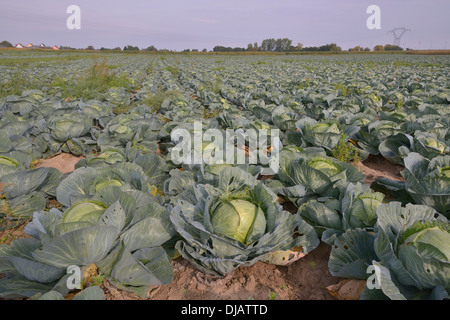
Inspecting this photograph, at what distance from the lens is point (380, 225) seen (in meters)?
2.04

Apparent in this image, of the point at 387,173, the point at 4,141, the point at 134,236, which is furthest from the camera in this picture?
the point at 387,173

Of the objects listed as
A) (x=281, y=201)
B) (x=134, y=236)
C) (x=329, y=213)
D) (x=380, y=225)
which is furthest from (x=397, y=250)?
(x=134, y=236)

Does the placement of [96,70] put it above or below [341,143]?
above

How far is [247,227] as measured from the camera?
234cm

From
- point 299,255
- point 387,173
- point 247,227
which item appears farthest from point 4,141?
point 387,173

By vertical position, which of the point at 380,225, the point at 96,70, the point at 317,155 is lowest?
the point at 380,225

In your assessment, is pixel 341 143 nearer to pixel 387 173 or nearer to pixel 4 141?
pixel 387 173

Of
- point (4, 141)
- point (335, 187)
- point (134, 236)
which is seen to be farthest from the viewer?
point (4, 141)

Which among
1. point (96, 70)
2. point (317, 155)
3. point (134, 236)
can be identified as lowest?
point (134, 236)

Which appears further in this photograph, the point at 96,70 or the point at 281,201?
the point at 96,70

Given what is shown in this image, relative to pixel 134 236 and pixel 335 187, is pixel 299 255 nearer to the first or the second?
pixel 335 187

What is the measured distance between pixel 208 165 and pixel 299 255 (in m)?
1.54

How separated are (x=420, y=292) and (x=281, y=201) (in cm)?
176

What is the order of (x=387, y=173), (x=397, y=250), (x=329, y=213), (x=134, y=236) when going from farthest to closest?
(x=387, y=173)
(x=329, y=213)
(x=134, y=236)
(x=397, y=250)
